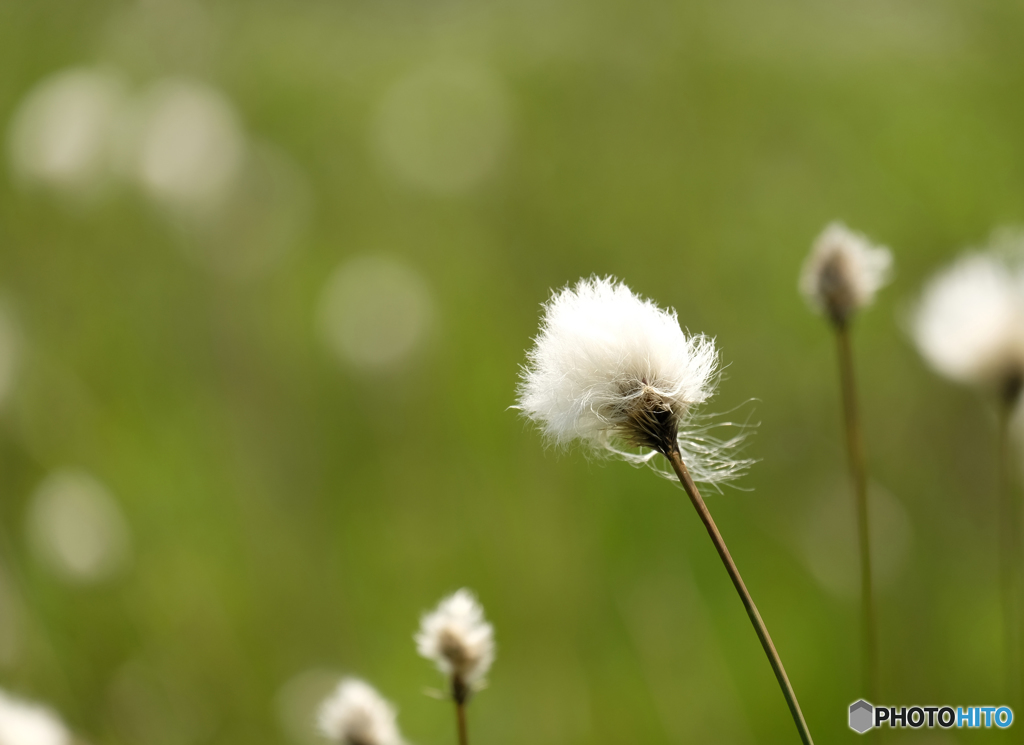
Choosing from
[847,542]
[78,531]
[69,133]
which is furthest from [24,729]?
[69,133]

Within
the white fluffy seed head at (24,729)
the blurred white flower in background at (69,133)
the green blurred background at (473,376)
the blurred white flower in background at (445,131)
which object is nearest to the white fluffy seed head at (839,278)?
the white fluffy seed head at (24,729)

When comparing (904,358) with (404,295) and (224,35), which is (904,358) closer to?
(404,295)

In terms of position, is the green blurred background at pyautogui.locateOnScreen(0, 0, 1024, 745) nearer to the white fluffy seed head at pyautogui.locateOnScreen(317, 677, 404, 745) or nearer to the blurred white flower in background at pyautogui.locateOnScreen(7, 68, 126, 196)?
the blurred white flower in background at pyautogui.locateOnScreen(7, 68, 126, 196)

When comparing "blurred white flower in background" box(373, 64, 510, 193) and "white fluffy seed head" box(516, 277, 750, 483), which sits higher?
"blurred white flower in background" box(373, 64, 510, 193)

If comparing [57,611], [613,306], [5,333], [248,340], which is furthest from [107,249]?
[613,306]

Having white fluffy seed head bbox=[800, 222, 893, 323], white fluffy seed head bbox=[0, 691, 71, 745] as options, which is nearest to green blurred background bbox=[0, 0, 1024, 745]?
white fluffy seed head bbox=[0, 691, 71, 745]

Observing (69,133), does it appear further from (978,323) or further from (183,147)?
(978,323)
